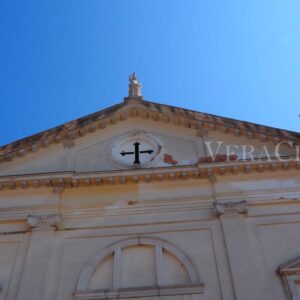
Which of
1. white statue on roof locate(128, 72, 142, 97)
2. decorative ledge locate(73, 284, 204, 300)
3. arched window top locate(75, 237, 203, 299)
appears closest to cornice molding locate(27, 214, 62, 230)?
arched window top locate(75, 237, 203, 299)

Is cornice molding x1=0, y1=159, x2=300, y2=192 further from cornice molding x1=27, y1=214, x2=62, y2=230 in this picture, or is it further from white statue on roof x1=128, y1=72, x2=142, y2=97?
white statue on roof x1=128, y1=72, x2=142, y2=97

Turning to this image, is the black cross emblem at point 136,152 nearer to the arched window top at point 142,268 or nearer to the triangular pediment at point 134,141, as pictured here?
the triangular pediment at point 134,141

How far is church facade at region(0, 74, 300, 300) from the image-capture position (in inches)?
367

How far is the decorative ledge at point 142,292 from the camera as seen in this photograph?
9.04 m

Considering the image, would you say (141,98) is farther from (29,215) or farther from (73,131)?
(29,215)

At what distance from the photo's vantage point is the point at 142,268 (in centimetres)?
972

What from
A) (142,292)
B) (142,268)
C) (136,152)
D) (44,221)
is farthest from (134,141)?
(142,292)

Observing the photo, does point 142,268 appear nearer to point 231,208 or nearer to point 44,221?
point 231,208

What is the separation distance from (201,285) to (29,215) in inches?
173

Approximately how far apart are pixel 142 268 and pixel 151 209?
155 centimetres

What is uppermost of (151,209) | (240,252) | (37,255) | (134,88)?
(134,88)

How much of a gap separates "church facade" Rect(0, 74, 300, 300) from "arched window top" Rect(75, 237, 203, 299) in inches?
0.9

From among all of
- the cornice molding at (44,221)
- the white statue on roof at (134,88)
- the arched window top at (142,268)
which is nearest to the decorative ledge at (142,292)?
the arched window top at (142,268)

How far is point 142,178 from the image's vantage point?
11.2 m
